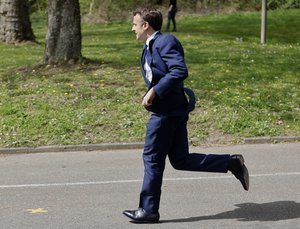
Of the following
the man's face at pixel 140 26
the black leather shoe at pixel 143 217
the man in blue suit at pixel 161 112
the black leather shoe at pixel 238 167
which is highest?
the man's face at pixel 140 26

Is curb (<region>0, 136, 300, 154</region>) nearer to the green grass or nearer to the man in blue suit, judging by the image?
the green grass

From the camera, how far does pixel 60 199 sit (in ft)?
26.0

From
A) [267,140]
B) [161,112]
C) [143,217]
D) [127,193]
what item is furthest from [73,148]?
[161,112]

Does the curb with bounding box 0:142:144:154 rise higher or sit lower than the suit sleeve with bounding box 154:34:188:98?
lower

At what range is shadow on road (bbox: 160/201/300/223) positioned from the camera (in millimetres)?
7004

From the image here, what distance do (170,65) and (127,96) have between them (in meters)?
7.00

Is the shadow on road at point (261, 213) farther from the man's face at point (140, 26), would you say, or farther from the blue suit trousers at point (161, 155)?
Answer: the man's face at point (140, 26)

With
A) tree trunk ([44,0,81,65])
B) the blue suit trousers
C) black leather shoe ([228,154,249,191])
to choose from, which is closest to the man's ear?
the blue suit trousers

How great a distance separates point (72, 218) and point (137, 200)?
0.91 m

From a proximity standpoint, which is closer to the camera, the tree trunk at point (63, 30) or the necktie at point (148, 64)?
the necktie at point (148, 64)

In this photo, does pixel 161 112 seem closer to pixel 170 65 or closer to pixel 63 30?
pixel 170 65

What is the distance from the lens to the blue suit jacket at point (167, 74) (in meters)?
6.46

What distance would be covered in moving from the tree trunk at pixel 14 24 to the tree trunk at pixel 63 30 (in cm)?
783

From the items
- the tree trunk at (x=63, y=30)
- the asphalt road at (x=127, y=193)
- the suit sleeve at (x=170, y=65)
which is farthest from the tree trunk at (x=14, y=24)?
the suit sleeve at (x=170, y=65)
